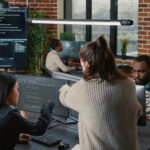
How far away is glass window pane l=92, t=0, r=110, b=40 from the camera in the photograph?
19.4 ft

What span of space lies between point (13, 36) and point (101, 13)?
1572mm

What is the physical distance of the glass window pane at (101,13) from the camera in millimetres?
5926

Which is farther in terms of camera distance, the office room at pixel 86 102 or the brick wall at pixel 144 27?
the brick wall at pixel 144 27

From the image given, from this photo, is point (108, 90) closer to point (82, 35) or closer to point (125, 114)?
point (125, 114)

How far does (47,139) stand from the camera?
8.29ft

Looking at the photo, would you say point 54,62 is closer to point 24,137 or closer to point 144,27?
point 144,27

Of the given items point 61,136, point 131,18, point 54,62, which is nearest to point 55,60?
point 54,62

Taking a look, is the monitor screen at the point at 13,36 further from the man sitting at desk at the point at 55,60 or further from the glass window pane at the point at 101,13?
the glass window pane at the point at 101,13

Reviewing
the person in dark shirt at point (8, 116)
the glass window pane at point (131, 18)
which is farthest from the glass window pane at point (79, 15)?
the person in dark shirt at point (8, 116)


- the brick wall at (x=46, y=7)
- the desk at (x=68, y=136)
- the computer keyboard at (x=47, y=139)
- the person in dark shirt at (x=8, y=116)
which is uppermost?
the brick wall at (x=46, y=7)

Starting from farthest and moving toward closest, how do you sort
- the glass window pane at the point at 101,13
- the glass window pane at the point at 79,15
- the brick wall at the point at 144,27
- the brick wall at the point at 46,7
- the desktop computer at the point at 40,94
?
the glass window pane at the point at 79,15
the brick wall at the point at 46,7
the glass window pane at the point at 101,13
the brick wall at the point at 144,27
the desktop computer at the point at 40,94

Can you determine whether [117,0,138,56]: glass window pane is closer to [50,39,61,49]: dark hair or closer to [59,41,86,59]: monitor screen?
[59,41,86,59]: monitor screen

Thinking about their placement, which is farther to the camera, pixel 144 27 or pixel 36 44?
pixel 36 44

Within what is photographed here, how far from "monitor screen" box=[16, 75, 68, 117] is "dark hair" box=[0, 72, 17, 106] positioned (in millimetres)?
594
